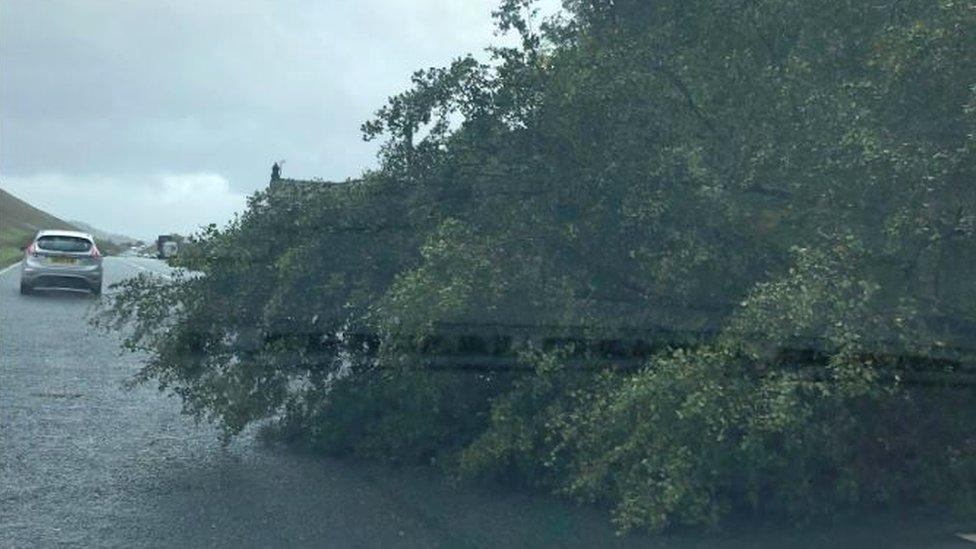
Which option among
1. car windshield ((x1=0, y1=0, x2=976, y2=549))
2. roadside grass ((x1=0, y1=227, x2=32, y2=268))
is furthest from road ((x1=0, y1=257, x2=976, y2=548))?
roadside grass ((x1=0, y1=227, x2=32, y2=268))

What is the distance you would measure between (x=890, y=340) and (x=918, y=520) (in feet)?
4.63

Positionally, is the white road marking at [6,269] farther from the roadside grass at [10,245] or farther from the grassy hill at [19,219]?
the grassy hill at [19,219]

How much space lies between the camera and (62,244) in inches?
1204

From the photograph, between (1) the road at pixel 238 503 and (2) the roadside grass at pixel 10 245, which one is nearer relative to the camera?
(1) the road at pixel 238 503

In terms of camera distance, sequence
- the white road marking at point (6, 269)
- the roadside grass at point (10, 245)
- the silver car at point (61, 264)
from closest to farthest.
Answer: the silver car at point (61, 264) → the white road marking at point (6, 269) → the roadside grass at point (10, 245)

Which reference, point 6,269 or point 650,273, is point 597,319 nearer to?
point 650,273

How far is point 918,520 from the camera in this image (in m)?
9.18

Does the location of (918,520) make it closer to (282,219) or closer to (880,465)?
(880,465)

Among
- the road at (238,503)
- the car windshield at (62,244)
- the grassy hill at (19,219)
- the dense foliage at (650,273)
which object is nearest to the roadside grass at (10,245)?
the grassy hill at (19,219)

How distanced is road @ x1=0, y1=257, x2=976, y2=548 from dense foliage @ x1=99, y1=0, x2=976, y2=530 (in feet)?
0.86

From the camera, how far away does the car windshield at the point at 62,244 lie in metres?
30.5

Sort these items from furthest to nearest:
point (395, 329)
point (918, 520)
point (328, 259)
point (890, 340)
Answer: point (328, 259) → point (395, 329) → point (918, 520) → point (890, 340)

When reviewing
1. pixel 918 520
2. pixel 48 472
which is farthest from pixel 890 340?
pixel 48 472

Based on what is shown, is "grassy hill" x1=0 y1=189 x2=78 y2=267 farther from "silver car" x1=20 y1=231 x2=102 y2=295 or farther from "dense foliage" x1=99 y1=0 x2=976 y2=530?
"dense foliage" x1=99 y1=0 x2=976 y2=530
